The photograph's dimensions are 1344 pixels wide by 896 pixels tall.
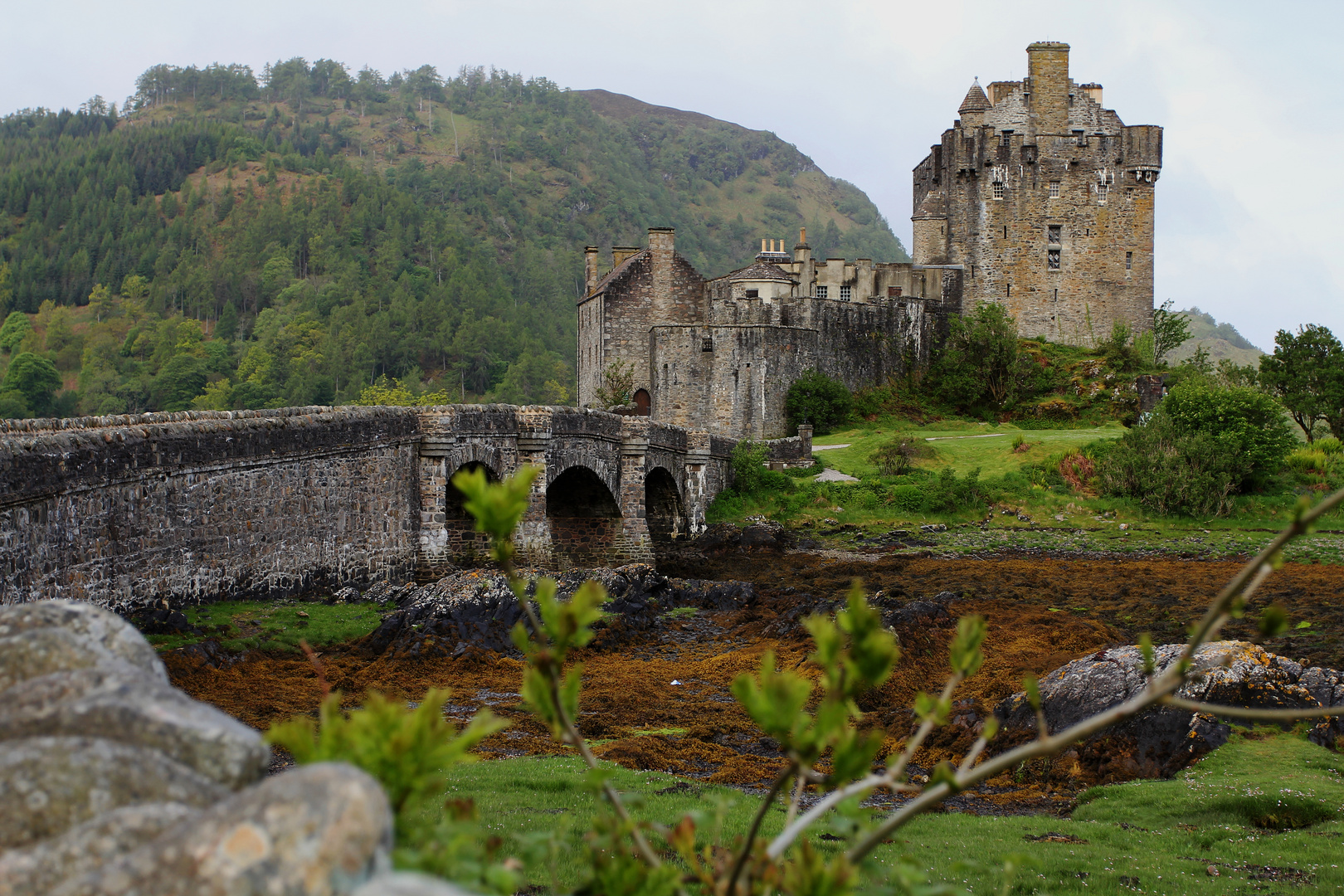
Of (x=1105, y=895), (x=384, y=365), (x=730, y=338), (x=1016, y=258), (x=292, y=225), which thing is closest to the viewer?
(x=1105, y=895)

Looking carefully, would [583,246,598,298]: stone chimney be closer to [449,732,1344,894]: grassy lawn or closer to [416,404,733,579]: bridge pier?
[416,404,733,579]: bridge pier

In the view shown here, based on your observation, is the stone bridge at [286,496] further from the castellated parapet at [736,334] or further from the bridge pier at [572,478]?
the castellated parapet at [736,334]

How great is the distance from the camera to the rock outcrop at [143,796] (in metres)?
2.30

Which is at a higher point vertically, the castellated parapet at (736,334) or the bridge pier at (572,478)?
the castellated parapet at (736,334)

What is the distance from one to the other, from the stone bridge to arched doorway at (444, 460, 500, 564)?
0.06 m

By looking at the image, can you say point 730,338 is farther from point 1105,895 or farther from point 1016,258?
point 1105,895

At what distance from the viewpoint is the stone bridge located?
12.9m

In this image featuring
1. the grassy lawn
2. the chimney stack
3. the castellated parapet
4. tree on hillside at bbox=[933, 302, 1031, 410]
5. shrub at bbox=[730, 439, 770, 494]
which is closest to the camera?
the grassy lawn

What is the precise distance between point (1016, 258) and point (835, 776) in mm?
56468

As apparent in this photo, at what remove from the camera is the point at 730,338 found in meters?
46.9

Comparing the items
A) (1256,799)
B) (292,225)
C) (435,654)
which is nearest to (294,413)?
(435,654)

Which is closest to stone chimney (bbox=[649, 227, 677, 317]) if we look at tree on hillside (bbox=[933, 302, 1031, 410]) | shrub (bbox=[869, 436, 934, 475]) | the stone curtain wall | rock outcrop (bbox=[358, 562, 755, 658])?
shrub (bbox=[869, 436, 934, 475])

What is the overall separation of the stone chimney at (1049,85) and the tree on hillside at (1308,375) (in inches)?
697

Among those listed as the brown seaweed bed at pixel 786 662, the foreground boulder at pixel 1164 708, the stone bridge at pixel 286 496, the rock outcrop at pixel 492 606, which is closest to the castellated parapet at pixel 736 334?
the stone bridge at pixel 286 496
